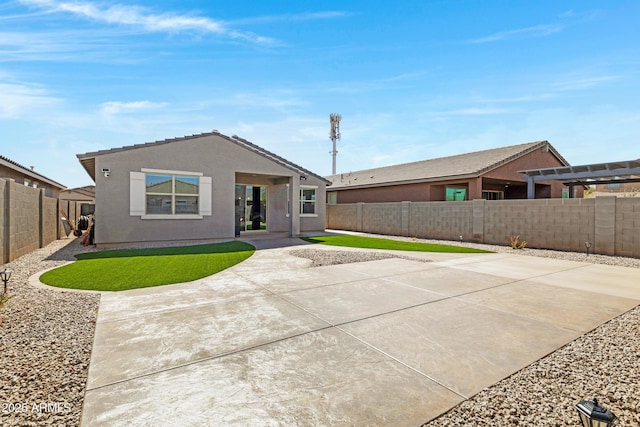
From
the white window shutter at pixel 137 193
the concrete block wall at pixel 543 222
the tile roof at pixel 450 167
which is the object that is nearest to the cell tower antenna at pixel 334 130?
the tile roof at pixel 450 167

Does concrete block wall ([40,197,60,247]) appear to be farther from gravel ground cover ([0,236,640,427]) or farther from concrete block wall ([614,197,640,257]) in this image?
concrete block wall ([614,197,640,257])

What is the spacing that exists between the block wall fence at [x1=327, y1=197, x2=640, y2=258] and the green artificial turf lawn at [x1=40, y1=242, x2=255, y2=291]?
29.6 ft

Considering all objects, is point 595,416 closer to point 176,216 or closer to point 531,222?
point 531,222

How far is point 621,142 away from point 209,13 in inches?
968

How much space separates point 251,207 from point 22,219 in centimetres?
938

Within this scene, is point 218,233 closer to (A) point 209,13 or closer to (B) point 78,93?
(B) point 78,93

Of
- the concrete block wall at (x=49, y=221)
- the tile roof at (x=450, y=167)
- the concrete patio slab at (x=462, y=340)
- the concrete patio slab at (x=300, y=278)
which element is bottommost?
the concrete patio slab at (x=462, y=340)

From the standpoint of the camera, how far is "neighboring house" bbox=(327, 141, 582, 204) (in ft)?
54.9

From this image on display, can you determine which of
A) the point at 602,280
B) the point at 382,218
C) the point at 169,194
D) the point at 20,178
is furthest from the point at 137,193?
the point at 602,280

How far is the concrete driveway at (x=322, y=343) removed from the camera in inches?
87.7

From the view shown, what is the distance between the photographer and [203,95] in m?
11.9

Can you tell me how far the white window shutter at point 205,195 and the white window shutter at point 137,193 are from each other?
2.04 meters

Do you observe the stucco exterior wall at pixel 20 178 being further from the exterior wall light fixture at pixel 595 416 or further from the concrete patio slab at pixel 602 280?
the concrete patio slab at pixel 602 280

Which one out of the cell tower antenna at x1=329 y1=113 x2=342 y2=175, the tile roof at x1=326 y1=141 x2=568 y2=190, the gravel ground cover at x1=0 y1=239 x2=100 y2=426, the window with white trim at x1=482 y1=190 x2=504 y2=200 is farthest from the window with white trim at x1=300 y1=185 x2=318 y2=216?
the cell tower antenna at x1=329 y1=113 x2=342 y2=175
